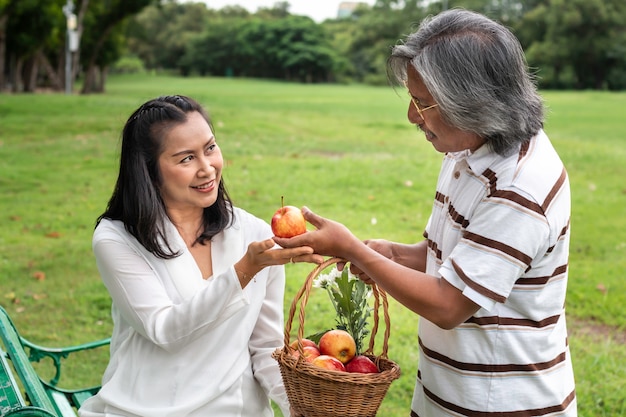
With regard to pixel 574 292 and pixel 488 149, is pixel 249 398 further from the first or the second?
pixel 574 292

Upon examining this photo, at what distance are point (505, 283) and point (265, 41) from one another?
A: 76799 mm

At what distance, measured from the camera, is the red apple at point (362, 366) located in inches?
108

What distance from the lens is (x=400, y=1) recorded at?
7894 cm

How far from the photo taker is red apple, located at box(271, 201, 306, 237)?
282 cm

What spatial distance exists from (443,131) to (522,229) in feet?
1.41

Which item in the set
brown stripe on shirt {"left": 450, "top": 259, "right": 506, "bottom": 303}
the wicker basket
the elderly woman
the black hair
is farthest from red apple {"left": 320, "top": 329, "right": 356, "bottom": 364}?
the black hair

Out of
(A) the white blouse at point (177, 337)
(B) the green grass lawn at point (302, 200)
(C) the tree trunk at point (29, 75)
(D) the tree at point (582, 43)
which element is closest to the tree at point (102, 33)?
(C) the tree trunk at point (29, 75)

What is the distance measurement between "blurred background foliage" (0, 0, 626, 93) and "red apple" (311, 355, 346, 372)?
2120 cm

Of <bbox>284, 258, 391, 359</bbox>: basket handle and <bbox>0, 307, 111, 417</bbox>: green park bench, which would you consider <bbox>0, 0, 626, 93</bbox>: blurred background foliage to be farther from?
<bbox>284, 258, 391, 359</bbox>: basket handle

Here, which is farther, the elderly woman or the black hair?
the black hair

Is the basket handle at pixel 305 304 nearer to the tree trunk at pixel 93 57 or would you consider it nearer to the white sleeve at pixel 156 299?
the white sleeve at pixel 156 299

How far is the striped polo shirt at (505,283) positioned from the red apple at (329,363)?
0.33 metres

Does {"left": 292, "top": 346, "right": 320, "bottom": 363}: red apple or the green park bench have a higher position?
{"left": 292, "top": 346, "right": 320, "bottom": 363}: red apple

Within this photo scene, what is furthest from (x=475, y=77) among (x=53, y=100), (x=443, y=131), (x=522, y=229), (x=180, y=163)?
(x=53, y=100)
